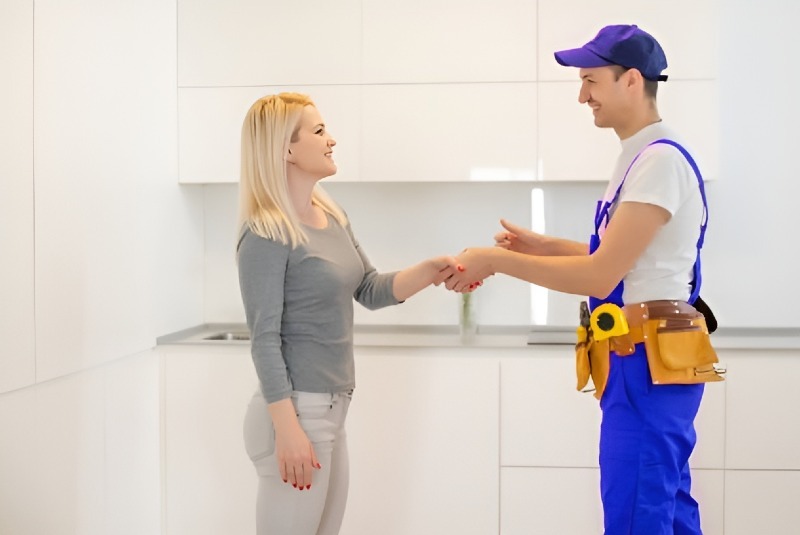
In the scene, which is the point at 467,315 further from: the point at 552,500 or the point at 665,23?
the point at 665,23

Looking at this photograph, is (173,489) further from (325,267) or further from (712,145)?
(712,145)

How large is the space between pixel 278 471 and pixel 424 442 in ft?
3.86

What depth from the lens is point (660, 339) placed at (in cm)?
234

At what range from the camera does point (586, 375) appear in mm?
2516

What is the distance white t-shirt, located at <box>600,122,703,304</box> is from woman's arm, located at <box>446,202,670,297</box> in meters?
0.03

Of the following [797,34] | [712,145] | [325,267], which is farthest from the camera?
[797,34]

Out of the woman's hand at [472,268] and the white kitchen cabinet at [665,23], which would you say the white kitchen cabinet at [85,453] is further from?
the white kitchen cabinet at [665,23]

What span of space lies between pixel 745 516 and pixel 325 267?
6.02ft

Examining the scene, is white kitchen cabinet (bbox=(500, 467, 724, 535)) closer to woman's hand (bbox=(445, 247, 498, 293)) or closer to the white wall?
woman's hand (bbox=(445, 247, 498, 293))

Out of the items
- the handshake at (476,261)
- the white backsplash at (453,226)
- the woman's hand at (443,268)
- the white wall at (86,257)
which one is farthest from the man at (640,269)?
the white backsplash at (453,226)

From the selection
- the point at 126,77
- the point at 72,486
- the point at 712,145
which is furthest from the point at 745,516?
the point at 126,77

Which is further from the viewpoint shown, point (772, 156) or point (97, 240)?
point (772, 156)

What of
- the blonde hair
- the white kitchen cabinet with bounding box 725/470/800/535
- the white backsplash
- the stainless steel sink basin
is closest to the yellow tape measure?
the blonde hair

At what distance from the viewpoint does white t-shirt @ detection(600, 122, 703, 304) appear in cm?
233
